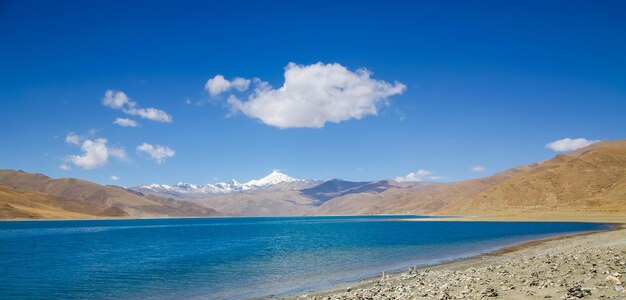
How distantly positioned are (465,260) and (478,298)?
2654cm

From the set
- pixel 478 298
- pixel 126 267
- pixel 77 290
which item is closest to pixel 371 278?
pixel 478 298

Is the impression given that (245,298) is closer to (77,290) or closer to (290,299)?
(290,299)

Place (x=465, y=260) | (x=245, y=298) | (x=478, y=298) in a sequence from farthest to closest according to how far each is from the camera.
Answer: (x=465, y=260) < (x=245, y=298) < (x=478, y=298)

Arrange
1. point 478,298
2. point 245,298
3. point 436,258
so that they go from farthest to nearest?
point 436,258, point 245,298, point 478,298

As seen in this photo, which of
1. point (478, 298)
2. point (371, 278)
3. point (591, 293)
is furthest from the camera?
point (371, 278)

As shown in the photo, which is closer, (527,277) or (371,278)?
(527,277)

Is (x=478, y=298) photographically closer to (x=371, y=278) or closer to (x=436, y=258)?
(x=371, y=278)

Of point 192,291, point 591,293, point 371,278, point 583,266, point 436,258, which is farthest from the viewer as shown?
point 436,258

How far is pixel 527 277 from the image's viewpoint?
835 inches

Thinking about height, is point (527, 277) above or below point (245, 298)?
above

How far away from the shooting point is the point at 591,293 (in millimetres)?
15203

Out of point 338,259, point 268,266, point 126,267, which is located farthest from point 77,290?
point 338,259

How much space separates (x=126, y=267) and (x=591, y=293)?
3944 cm

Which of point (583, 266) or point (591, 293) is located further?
point (583, 266)
